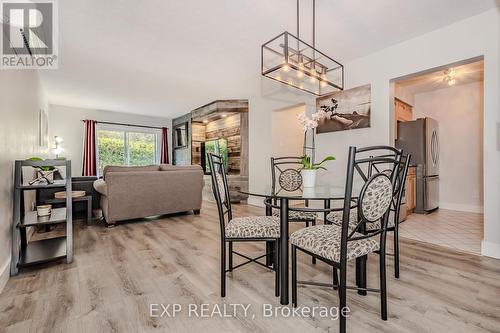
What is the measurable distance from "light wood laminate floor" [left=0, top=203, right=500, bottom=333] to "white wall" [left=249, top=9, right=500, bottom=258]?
844 millimetres

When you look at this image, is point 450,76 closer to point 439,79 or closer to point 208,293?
point 439,79

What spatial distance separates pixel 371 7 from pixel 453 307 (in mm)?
2586

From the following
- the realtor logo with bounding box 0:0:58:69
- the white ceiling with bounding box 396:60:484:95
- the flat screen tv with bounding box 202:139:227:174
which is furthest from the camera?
the flat screen tv with bounding box 202:139:227:174

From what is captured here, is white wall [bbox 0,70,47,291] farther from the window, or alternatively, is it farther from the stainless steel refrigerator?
the stainless steel refrigerator

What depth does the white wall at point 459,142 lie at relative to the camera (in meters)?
4.52

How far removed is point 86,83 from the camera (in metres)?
4.73

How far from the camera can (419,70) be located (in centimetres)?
294

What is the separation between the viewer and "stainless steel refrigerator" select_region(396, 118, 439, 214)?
4281 millimetres

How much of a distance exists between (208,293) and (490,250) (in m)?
2.75

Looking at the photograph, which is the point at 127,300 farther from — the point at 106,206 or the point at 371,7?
the point at 371,7

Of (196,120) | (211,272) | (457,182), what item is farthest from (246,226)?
(196,120)

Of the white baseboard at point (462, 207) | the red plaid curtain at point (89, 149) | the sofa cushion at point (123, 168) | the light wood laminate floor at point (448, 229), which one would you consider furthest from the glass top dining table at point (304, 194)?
the red plaid curtain at point (89, 149)

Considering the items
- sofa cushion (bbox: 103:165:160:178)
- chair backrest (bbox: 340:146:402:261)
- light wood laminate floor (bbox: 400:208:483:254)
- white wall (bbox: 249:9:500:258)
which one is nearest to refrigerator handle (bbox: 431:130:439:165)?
light wood laminate floor (bbox: 400:208:483:254)

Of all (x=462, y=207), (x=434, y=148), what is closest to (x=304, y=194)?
(x=434, y=148)
